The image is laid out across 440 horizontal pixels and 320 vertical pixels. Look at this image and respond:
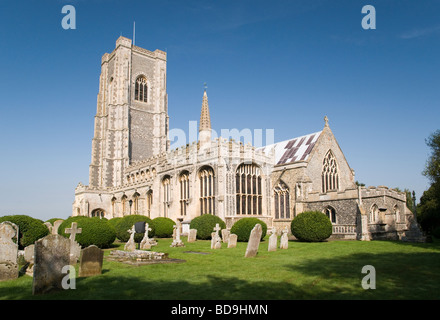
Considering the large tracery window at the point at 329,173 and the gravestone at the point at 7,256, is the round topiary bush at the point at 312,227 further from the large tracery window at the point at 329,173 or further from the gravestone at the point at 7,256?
the gravestone at the point at 7,256

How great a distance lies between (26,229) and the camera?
16984mm

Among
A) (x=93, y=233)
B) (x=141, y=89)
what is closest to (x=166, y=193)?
(x=93, y=233)

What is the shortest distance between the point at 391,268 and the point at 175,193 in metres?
25.6

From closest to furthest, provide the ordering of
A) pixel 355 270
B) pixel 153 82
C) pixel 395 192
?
pixel 355 270 → pixel 395 192 → pixel 153 82

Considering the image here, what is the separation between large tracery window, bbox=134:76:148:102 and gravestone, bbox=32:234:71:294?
54.3 metres

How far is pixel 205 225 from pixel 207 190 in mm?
5650

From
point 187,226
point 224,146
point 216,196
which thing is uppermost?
point 224,146

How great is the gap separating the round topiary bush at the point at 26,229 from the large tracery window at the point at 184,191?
1737 centimetres

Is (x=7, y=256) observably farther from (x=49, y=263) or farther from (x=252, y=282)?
(x=252, y=282)

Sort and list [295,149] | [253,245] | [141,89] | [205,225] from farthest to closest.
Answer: [141,89], [295,149], [205,225], [253,245]

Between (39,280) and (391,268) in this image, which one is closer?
(39,280)

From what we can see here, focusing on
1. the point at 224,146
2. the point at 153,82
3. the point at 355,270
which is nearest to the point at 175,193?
the point at 224,146

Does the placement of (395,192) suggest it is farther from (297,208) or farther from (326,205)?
(297,208)
